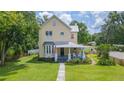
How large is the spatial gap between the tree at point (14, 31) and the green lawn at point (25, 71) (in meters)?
1.34

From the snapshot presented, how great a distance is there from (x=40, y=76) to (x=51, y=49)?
29.7 feet

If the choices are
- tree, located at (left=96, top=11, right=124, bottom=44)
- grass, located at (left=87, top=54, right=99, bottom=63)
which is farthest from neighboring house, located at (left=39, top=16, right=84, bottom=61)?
tree, located at (left=96, top=11, right=124, bottom=44)

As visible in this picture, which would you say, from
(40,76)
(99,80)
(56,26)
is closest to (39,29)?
(56,26)

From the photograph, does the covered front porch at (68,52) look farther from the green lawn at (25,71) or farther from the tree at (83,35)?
the green lawn at (25,71)

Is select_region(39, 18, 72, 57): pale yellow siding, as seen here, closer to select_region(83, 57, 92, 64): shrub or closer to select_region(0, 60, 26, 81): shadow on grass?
select_region(83, 57, 92, 64): shrub

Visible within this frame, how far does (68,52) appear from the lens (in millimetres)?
25641

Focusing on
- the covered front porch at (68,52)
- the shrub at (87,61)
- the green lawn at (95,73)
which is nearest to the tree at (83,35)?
the covered front porch at (68,52)

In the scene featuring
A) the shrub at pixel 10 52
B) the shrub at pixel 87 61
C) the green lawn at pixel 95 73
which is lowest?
the green lawn at pixel 95 73

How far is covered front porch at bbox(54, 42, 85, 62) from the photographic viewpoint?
24.5 meters

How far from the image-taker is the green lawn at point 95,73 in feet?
55.3

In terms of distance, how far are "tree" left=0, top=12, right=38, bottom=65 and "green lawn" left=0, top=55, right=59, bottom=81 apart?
4.41ft

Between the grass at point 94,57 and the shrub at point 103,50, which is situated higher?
the shrub at point 103,50

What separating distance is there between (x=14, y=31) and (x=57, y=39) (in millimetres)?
4910
